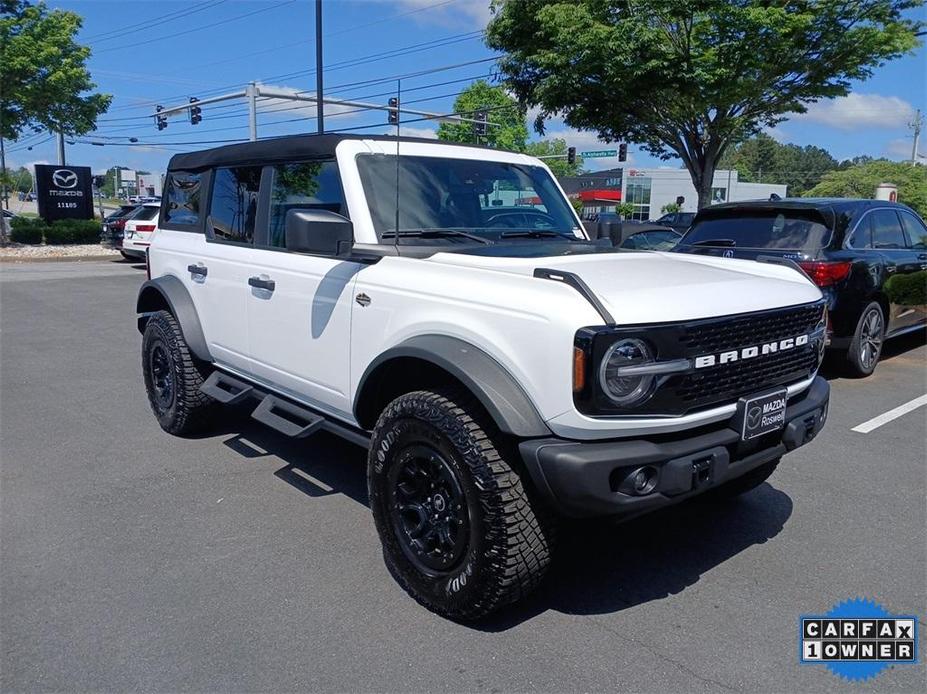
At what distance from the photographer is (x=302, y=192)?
4.14 metres

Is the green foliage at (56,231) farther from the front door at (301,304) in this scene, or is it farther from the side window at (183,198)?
the front door at (301,304)

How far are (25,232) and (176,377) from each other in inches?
937

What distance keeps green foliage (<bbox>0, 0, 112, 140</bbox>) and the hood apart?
24894 millimetres

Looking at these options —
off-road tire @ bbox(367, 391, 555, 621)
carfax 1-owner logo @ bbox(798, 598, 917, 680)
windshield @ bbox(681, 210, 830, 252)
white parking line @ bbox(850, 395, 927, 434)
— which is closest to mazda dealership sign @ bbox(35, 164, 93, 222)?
windshield @ bbox(681, 210, 830, 252)

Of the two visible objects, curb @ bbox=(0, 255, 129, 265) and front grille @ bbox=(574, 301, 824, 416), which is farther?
curb @ bbox=(0, 255, 129, 265)

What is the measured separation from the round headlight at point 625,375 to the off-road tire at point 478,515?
0.49 m

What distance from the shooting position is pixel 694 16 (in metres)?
14.4

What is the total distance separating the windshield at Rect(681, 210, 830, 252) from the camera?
690 cm

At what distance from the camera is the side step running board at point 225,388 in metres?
4.54

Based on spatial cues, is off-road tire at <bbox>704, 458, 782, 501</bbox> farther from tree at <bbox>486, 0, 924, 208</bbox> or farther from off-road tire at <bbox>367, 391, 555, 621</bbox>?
tree at <bbox>486, 0, 924, 208</bbox>

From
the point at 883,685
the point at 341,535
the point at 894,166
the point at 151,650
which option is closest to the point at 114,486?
the point at 341,535

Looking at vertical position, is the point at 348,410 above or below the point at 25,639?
above

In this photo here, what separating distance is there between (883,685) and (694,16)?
1432cm

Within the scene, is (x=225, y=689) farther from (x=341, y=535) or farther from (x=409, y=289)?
(x=409, y=289)
